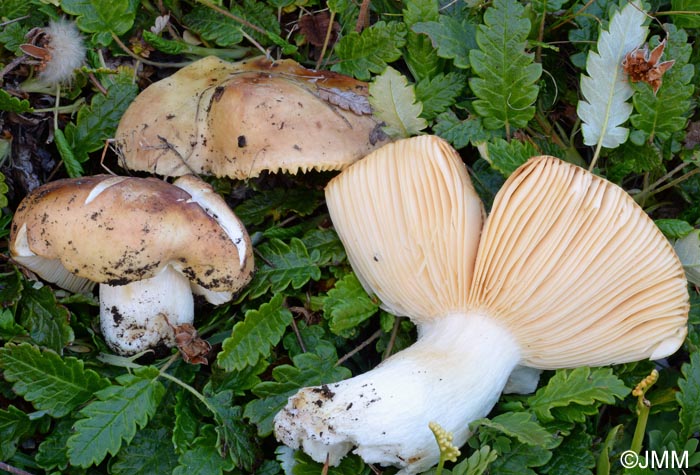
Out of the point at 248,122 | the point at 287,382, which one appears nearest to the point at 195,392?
the point at 287,382

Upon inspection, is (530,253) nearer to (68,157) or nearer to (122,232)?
(122,232)

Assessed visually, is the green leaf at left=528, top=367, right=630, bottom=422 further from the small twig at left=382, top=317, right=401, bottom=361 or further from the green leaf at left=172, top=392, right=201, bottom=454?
the green leaf at left=172, top=392, right=201, bottom=454

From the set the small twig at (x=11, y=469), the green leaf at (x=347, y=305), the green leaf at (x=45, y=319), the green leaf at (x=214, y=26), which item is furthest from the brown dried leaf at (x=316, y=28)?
the small twig at (x=11, y=469)

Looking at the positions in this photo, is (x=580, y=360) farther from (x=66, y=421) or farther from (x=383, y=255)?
(x=66, y=421)

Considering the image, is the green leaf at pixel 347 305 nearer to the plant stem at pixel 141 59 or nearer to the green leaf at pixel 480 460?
the green leaf at pixel 480 460

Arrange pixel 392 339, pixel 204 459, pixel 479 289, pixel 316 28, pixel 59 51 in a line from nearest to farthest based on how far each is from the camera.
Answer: pixel 479 289, pixel 204 459, pixel 392 339, pixel 59 51, pixel 316 28

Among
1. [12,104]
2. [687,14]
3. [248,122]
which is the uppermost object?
[687,14]

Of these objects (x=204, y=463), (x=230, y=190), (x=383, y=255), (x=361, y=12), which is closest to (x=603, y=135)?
(x=383, y=255)
